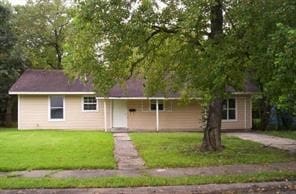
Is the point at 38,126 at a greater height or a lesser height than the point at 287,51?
lesser

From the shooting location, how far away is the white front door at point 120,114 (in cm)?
3388

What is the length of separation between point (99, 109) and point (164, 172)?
784 inches

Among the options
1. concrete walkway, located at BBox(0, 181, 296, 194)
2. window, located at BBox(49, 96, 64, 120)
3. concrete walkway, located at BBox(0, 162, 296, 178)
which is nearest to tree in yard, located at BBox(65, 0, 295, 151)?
concrete walkway, located at BBox(0, 162, 296, 178)

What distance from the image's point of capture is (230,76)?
15523 millimetres

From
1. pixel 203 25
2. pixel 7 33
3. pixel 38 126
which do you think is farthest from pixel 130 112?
pixel 203 25

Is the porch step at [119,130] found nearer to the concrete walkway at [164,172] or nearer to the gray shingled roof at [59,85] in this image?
the gray shingled roof at [59,85]

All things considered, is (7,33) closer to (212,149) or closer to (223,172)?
(212,149)

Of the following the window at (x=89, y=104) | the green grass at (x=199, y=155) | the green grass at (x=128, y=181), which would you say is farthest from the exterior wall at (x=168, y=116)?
the green grass at (x=128, y=181)

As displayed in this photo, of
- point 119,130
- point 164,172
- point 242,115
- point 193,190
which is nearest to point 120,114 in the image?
point 119,130

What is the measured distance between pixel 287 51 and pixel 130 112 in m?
23.6

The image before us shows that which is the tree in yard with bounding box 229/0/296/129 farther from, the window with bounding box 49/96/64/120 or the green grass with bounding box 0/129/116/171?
the window with bounding box 49/96/64/120

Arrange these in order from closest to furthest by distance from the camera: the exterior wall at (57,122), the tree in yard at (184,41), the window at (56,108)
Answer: the tree in yard at (184,41) < the exterior wall at (57,122) < the window at (56,108)

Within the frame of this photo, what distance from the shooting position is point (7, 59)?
37.2 metres

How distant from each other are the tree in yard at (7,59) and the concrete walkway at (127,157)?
55.3 feet
